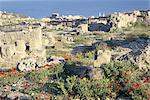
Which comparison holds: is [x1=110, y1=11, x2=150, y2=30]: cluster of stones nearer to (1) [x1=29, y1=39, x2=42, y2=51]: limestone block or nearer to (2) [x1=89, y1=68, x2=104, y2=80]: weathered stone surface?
(1) [x1=29, y1=39, x2=42, y2=51]: limestone block

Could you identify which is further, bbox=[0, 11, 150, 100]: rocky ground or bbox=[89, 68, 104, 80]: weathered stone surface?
bbox=[89, 68, 104, 80]: weathered stone surface

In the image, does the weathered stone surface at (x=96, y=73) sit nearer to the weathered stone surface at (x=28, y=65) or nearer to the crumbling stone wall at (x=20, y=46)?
the weathered stone surface at (x=28, y=65)

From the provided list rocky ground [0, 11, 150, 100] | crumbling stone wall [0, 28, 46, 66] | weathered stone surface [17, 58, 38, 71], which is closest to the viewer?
rocky ground [0, 11, 150, 100]

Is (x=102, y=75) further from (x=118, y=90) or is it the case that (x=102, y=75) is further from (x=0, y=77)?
(x=0, y=77)

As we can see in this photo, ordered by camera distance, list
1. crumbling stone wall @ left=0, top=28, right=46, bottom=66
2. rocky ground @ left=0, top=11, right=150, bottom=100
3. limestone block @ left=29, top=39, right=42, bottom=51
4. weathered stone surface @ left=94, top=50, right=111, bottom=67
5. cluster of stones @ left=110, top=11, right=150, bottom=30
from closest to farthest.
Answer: rocky ground @ left=0, top=11, right=150, bottom=100
weathered stone surface @ left=94, top=50, right=111, bottom=67
crumbling stone wall @ left=0, top=28, right=46, bottom=66
limestone block @ left=29, top=39, right=42, bottom=51
cluster of stones @ left=110, top=11, right=150, bottom=30

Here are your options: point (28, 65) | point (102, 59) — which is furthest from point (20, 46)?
point (102, 59)

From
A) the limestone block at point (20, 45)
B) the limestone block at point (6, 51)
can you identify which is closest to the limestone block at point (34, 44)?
the limestone block at point (20, 45)

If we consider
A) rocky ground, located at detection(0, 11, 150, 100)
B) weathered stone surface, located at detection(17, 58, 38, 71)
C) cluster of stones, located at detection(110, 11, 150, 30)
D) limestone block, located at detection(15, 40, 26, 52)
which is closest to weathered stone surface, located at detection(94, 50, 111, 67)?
rocky ground, located at detection(0, 11, 150, 100)

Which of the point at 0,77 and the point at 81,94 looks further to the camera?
the point at 0,77

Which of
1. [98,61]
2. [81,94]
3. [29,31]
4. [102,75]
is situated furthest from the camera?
[29,31]

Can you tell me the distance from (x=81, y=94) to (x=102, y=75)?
60.7 inches

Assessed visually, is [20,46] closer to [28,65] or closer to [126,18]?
[28,65]

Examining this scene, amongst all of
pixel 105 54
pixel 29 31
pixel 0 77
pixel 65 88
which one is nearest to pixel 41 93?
pixel 65 88

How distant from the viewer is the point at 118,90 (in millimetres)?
13469
